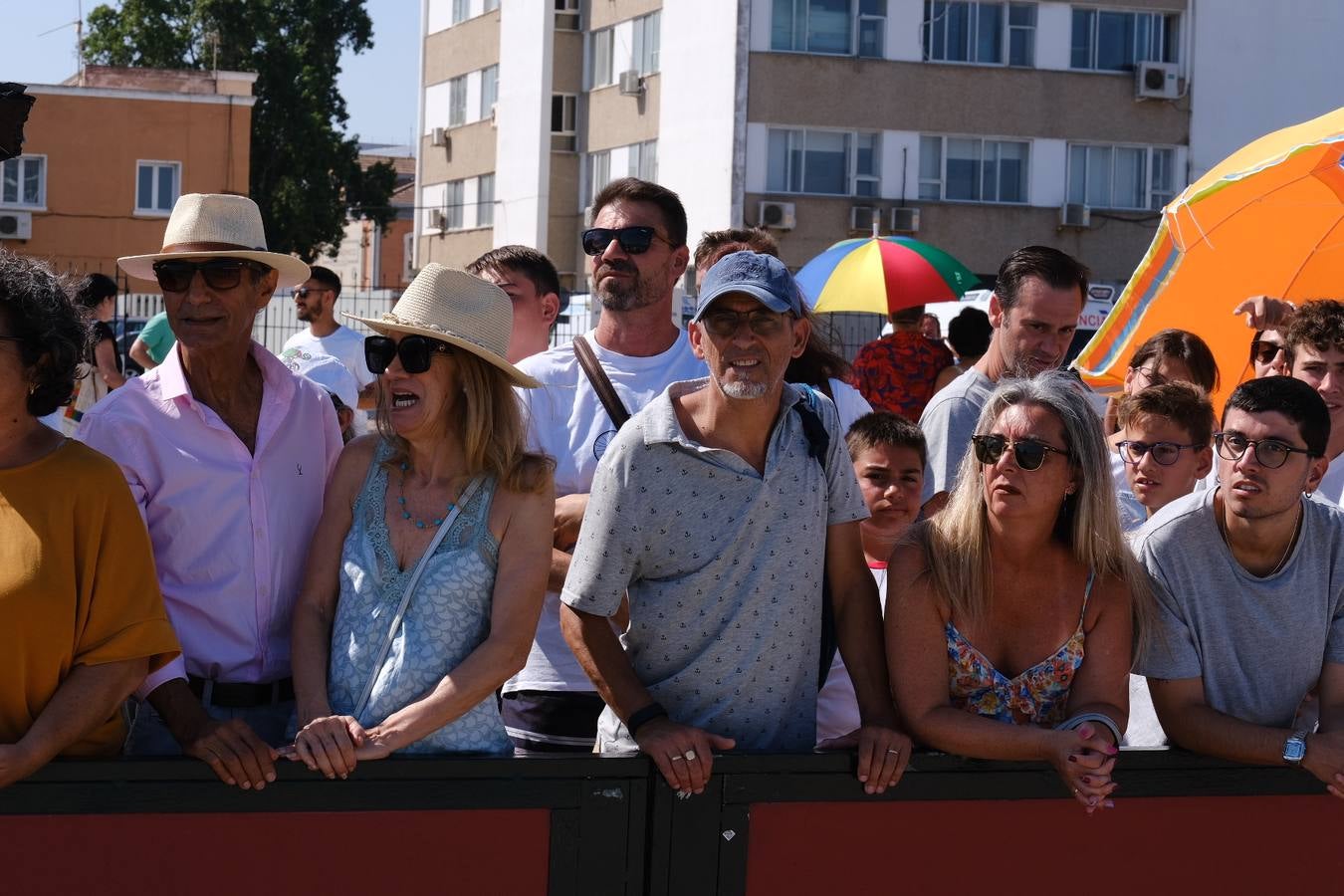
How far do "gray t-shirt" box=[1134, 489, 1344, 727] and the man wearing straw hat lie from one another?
2.08 metres

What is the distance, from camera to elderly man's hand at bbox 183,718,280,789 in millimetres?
3184

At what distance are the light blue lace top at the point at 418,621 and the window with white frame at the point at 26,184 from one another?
37.5 metres

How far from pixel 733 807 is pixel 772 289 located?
3.78 ft

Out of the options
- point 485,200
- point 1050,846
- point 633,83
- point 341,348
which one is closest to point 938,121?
point 633,83

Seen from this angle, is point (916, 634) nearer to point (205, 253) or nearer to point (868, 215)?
point (205, 253)

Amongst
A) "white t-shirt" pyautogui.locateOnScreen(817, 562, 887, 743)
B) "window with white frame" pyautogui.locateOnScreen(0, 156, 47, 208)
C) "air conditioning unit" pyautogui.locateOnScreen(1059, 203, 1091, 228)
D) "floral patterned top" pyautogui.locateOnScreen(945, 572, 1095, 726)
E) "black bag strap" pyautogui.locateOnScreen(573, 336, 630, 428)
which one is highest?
"window with white frame" pyautogui.locateOnScreen(0, 156, 47, 208)

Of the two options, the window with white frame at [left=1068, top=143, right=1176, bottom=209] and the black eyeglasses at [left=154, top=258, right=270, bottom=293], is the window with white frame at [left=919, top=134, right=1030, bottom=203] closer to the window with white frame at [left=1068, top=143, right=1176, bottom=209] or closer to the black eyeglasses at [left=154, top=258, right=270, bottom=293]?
the window with white frame at [left=1068, top=143, right=1176, bottom=209]

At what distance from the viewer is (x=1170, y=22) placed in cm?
3109

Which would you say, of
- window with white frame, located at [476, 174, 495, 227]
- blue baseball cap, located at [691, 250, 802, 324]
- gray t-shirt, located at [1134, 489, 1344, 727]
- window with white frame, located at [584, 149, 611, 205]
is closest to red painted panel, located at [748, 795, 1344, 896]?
gray t-shirt, located at [1134, 489, 1344, 727]

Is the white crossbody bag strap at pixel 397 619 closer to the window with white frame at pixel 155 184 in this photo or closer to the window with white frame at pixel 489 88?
the window with white frame at pixel 155 184

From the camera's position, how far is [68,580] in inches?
126

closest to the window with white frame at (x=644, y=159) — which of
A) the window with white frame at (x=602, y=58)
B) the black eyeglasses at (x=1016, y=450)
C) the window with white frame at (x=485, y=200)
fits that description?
the window with white frame at (x=602, y=58)

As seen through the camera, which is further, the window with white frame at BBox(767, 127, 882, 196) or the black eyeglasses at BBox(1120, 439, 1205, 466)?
the window with white frame at BBox(767, 127, 882, 196)

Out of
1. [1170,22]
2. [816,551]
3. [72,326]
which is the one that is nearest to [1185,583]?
[816,551]
